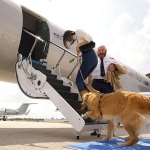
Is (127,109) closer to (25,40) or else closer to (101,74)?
(101,74)

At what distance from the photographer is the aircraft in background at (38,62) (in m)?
6.40

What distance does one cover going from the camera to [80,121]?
19.2ft

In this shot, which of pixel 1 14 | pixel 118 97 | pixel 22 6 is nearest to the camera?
pixel 118 97

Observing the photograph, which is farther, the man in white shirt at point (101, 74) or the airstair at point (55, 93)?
the man in white shirt at point (101, 74)

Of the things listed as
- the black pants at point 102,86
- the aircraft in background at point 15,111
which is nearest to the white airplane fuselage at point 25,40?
the black pants at point 102,86

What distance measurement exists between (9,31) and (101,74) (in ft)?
9.45

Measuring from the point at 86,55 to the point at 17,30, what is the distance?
2.37m

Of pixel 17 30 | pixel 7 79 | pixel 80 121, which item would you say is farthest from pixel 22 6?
pixel 80 121

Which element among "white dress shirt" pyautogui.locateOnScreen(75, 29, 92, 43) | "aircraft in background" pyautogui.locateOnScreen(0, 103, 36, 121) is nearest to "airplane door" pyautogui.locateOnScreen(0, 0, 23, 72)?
"white dress shirt" pyautogui.locateOnScreen(75, 29, 92, 43)

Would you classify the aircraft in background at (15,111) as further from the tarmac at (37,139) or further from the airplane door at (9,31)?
the tarmac at (37,139)

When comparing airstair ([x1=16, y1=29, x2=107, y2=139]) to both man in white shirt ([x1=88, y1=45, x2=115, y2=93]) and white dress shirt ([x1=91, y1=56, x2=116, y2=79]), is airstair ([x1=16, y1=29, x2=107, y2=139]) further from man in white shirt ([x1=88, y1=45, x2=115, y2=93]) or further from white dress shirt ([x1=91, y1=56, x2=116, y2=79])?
white dress shirt ([x1=91, y1=56, x2=116, y2=79])

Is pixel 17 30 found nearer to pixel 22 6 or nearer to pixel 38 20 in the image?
pixel 22 6

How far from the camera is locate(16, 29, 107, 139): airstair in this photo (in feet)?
19.6

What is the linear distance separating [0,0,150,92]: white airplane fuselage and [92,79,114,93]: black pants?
2.26 metres
